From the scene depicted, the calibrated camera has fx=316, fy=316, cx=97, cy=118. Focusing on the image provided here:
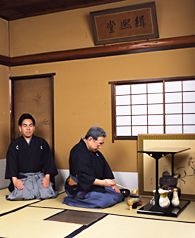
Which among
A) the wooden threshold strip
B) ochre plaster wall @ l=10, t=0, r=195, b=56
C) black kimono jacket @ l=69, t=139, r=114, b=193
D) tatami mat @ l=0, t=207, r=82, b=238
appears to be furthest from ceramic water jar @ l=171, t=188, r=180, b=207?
ochre plaster wall @ l=10, t=0, r=195, b=56

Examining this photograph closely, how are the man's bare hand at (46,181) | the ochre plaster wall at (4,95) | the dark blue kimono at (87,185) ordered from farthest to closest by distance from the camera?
the ochre plaster wall at (4,95) < the man's bare hand at (46,181) < the dark blue kimono at (87,185)

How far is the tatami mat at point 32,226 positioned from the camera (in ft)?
10.5

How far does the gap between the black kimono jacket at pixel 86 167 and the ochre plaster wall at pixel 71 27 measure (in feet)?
6.49

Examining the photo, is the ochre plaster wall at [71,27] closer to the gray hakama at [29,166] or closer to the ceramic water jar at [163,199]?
the gray hakama at [29,166]

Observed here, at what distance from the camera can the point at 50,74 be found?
5715mm

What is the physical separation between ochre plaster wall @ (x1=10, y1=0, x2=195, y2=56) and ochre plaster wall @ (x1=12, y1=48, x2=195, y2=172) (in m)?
0.32

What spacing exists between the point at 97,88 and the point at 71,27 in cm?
119

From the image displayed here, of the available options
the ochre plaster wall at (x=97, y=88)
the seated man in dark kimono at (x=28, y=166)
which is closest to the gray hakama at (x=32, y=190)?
the seated man in dark kimono at (x=28, y=166)

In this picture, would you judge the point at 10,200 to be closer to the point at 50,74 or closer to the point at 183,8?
the point at 50,74

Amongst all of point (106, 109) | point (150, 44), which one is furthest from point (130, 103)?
point (150, 44)

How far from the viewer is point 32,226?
3439 mm

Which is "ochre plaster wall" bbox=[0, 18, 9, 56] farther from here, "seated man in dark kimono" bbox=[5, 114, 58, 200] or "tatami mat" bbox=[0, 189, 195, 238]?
"tatami mat" bbox=[0, 189, 195, 238]

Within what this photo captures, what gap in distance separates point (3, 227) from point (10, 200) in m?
1.37

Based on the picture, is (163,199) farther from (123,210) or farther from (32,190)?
(32,190)
